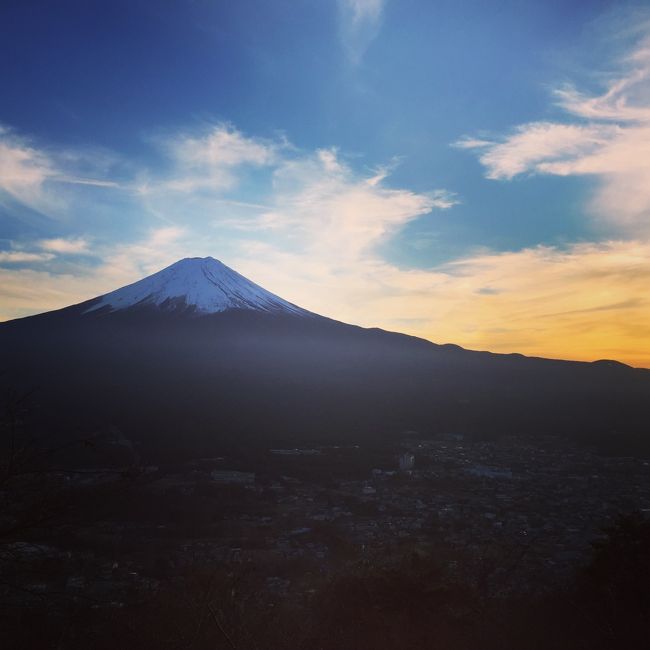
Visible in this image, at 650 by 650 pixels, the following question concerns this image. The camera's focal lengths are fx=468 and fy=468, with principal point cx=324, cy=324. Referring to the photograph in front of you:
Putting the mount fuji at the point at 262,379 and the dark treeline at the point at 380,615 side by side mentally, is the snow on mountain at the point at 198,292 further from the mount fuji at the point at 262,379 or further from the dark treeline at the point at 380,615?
the dark treeline at the point at 380,615

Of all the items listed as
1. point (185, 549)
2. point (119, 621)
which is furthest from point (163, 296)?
point (119, 621)

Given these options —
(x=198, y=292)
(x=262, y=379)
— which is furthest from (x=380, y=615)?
(x=198, y=292)

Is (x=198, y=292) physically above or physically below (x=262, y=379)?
above

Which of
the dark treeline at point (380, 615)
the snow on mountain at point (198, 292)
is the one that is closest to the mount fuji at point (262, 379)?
the snow on mountain at point (198, 292)

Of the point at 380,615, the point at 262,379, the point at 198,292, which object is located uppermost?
the point at 198,292

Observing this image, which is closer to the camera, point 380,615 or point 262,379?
point 380,615

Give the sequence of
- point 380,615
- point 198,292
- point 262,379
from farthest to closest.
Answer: point 198,292 → point 262,379 → point 380,615

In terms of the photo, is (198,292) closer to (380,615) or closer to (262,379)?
(262,379)
